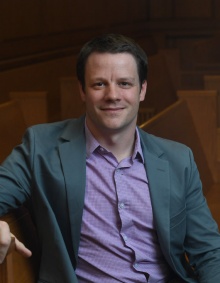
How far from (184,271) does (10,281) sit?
716 millimetres

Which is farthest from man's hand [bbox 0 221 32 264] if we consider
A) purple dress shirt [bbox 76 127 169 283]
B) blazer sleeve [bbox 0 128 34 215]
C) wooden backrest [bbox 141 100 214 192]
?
wooden backrest [bbox 141 100 214 192]

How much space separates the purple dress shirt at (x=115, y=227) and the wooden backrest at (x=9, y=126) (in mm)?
1885

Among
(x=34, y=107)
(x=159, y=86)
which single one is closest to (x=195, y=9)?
(x=159, y=86)

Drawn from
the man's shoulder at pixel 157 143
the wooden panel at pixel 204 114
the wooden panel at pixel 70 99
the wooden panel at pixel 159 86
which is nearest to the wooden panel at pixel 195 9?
the wooden panel at pixel 159 86

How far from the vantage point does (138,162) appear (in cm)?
239

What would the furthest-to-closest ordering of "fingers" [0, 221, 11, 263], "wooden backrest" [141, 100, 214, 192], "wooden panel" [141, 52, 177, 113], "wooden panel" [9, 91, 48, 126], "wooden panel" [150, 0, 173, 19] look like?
"wooden panel" [150, 0, 173, 19], "wooden panel" [141, 52, 177, 113], "wooden panel" [9, 91, 48, 126], "wooden backrest" [141, 100, 214, 192], "fingers" [0, 221, 11, 263]

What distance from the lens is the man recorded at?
225cm

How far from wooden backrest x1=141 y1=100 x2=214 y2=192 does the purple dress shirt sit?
1.45m

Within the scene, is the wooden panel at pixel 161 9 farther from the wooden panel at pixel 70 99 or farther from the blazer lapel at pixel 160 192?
the blazer lapel at pixel 160 192

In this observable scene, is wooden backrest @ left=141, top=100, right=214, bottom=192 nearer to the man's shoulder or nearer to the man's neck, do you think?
the man's shoulder

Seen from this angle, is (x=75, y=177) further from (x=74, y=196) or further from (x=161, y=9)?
(x=161, y=9)

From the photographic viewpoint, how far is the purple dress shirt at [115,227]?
229cm

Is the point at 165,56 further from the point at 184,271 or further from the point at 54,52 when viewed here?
the point at 184,271

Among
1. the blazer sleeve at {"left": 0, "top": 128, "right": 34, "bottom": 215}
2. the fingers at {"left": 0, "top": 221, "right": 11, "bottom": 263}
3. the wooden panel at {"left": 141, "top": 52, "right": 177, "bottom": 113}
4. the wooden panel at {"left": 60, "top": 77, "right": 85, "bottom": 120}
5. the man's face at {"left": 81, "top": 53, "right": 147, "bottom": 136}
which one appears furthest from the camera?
the wooden panel at {"left": 141, "top": 52, "right": 177, "bottom": 113}
